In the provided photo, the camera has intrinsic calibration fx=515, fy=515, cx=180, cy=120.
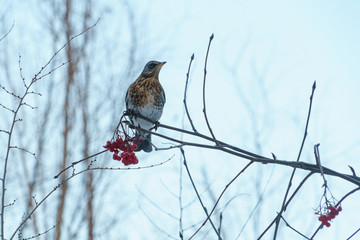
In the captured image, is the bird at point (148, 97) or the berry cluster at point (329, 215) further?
the bird at point (148, 97)

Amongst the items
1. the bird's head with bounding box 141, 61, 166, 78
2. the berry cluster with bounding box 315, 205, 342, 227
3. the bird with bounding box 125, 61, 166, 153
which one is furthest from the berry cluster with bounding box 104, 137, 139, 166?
the bird's head with bounding box 141, 61, 166, 78

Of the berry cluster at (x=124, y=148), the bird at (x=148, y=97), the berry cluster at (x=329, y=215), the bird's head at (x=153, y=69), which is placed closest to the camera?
the berry cluster at (x=329, y=215)

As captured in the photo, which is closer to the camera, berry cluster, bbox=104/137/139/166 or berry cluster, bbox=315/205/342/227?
berry cluster, bbox=315/205/342/227

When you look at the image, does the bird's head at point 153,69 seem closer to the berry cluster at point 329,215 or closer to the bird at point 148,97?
the bird at point 148,97

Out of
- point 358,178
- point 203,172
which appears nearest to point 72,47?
point 203,172

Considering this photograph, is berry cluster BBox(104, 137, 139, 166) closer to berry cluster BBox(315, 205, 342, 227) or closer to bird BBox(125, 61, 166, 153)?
berry cluster BBox(315, 205, 342, 227)

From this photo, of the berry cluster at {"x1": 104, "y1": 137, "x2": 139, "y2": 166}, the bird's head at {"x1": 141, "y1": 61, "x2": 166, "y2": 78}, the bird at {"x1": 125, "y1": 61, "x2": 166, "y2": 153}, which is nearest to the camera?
the berry cluster at {"x1": 104, "y1": 137, "x2": 139, "y2": 166}

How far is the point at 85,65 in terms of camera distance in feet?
24.1

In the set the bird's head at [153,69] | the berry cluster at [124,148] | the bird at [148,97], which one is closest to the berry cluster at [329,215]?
the berry cluster at [124,148]

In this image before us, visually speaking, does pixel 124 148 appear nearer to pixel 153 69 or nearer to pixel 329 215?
pixel 329 215

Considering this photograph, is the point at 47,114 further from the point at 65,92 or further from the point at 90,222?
the point at 90,222

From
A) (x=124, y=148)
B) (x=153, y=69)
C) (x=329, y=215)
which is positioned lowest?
→ (x=329, y=215)

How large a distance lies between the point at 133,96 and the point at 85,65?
3.72 metres

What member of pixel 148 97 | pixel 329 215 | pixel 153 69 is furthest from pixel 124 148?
pixel 153 69
